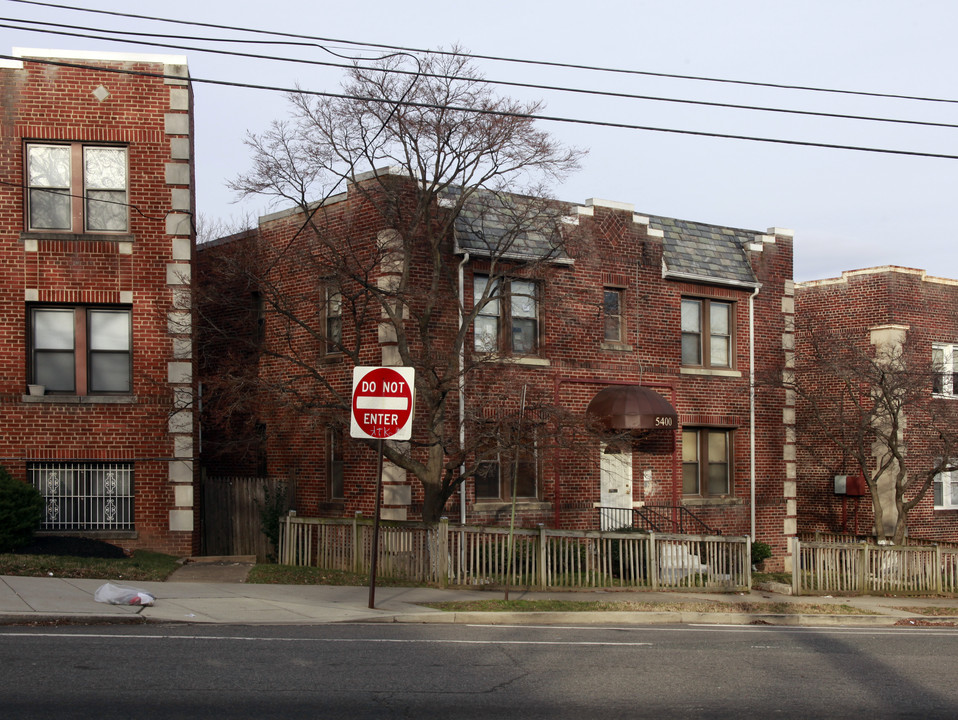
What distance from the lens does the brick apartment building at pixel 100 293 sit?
1938cm

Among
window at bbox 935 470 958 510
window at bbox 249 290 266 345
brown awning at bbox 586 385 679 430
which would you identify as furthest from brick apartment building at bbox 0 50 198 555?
window at bbox 935 470 958 510

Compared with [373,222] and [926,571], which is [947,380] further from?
[373,222]

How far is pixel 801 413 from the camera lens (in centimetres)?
2848

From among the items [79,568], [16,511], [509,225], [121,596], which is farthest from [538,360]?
[121,596]

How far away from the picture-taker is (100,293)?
1967 cm

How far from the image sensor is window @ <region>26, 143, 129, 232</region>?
1961 cm

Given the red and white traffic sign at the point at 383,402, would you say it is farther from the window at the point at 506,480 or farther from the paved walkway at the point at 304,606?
the window at the point at 506,480

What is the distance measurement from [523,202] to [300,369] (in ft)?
19.9

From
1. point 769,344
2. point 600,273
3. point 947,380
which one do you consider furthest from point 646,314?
point 947,380

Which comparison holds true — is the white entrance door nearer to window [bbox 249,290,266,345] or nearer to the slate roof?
the slate roof

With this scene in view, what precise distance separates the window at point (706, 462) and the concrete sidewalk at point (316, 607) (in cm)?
680

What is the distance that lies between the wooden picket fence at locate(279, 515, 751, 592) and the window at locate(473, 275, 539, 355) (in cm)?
430

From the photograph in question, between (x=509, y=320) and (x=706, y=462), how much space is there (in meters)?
6.59

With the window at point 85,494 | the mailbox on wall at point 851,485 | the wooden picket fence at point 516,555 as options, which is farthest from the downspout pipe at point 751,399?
the window at point 85,494
